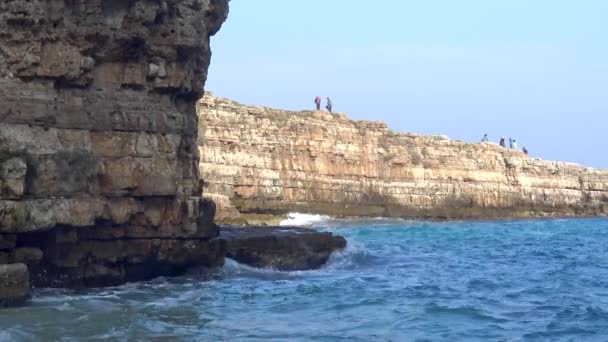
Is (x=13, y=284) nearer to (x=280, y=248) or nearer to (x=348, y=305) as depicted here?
(x=348, y=305)

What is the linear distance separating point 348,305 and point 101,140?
5282 mm

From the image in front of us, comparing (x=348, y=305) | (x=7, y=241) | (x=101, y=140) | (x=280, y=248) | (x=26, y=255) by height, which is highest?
(x=101, y=140)

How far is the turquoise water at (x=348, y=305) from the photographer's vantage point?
40.3 ft

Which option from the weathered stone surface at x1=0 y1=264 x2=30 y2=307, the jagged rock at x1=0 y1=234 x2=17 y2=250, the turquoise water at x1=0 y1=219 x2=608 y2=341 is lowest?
the turquoise water at x1=0 y1=219 x2=608 y2=341

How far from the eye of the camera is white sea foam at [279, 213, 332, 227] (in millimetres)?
47306

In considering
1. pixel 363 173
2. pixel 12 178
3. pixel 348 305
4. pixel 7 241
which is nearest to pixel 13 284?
pixel 7 241

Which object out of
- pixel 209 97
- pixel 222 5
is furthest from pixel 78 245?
pixel 209 97

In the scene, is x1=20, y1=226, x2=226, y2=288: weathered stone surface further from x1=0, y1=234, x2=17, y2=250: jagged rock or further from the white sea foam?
the white sea foam

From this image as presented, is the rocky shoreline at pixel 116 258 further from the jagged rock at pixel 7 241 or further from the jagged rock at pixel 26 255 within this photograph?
the jagged rock at pixel 7 241

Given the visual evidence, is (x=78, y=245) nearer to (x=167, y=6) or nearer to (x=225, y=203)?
(x=167, y=6)

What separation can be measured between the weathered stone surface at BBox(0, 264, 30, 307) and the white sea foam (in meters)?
33.7

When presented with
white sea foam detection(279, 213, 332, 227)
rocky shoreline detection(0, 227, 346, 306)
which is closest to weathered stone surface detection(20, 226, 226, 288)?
rocky shoreline detection(0, 227, 346, 306)

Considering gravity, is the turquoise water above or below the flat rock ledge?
below

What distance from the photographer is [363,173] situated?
5553cm
